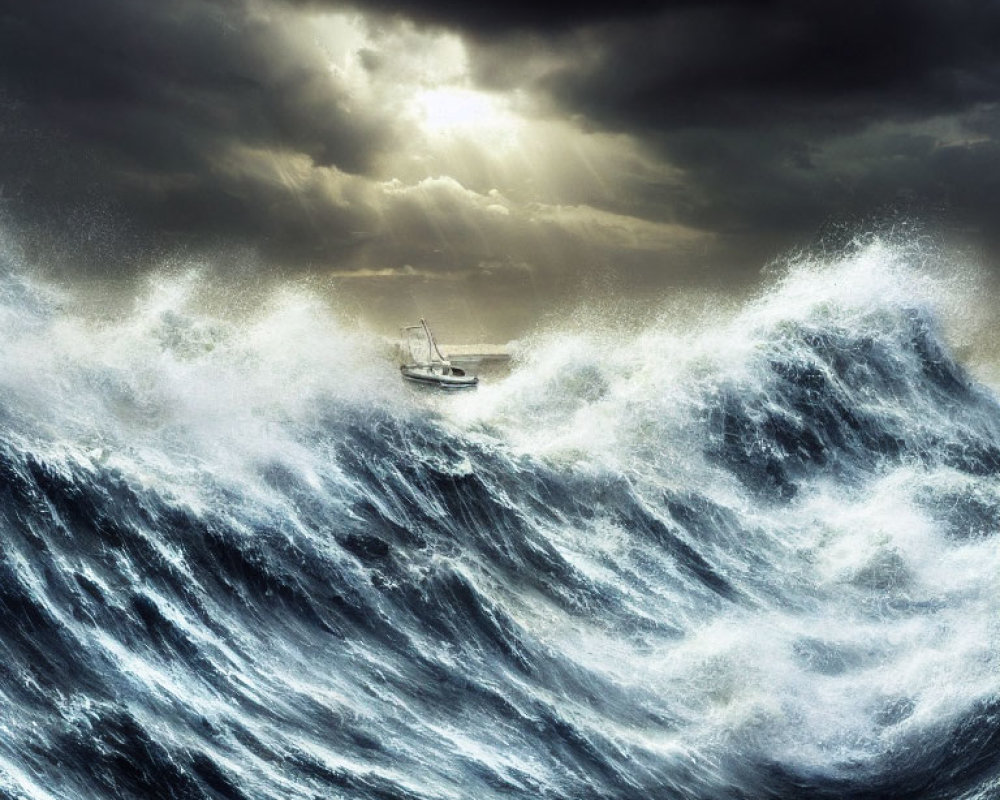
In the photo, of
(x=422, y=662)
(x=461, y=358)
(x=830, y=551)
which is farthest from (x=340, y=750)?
(x=461, y=358)

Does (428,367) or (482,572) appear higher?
(428,367)

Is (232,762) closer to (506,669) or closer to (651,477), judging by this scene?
(506,669)

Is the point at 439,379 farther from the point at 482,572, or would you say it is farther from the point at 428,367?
the point at 482,572

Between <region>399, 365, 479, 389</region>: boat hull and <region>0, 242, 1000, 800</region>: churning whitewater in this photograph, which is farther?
<region>399, 365, 479, 389</region>: boat hull

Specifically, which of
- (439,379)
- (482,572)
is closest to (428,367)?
(439,379)

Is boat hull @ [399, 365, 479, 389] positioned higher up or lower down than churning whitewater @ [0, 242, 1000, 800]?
higher up
